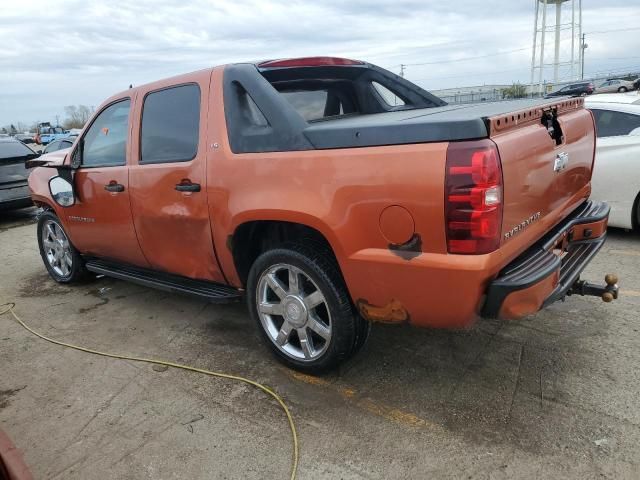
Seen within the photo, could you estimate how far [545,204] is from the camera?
9.57 feet

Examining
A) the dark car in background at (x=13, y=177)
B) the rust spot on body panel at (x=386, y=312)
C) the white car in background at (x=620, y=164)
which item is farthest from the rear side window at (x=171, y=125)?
the dark car in background at (x=13, y=177)

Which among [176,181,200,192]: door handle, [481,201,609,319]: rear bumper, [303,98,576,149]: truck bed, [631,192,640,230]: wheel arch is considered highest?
[303,98,576,149]: truck bed

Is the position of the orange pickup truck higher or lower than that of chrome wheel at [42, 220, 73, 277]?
higher

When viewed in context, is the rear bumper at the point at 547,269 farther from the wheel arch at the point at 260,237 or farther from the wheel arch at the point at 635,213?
the wheel arch at the point at 635,213

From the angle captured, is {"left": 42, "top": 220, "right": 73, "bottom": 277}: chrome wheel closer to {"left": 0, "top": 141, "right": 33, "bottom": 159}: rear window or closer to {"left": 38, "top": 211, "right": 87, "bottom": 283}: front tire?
{"left": 38, "top": 211, "right": 87, "bottom": 283}: front tire

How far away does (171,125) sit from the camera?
3766 mm

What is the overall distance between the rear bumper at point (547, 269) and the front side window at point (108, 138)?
118 inches

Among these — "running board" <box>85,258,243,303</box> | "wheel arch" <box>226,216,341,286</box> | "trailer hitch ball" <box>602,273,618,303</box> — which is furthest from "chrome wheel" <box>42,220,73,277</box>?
"trailer hitch ball" <box>602,273,618,303</box>

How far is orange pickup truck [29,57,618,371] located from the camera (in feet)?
7.93

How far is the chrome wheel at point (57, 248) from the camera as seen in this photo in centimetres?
545

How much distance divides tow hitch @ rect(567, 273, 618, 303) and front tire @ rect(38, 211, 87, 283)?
4458 mm

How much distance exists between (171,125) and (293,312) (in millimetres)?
1621

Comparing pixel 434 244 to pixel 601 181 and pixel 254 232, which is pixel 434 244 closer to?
pixel 254 232

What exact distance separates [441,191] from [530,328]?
6.26 ft
